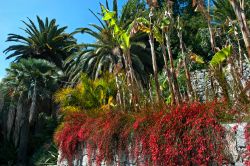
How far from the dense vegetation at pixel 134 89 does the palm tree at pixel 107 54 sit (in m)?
0.06

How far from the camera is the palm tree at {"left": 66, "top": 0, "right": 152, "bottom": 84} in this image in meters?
22.1

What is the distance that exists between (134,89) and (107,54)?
497 inches

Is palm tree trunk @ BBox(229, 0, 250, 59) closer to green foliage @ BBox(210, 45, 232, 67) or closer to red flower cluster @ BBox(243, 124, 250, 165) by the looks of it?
Answer: red flower cluster @ BBox(243, 124, 250, 165)

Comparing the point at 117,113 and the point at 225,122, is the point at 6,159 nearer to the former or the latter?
the point at 117,113

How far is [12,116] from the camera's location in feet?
92.4

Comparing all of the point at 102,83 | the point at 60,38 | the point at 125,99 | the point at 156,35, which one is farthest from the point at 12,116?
the point at 156,35

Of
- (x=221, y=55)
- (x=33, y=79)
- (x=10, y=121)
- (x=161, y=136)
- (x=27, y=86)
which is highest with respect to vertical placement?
(x=33, y=79)

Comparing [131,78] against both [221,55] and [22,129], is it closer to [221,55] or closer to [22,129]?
[221,55]

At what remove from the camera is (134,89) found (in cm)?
1019

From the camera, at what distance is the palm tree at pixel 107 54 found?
72.4ft

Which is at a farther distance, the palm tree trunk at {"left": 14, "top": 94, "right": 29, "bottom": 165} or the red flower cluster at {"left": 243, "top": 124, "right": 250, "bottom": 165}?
the palm tree trunk at {"left": 14, "top": 94, "right": 29, "bottom": 165}

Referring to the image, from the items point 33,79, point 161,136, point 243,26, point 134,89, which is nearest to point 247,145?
point 161,136

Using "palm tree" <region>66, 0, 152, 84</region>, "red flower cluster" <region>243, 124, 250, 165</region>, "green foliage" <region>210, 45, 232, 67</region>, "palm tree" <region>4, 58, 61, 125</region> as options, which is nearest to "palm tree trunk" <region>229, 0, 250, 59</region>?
"red flower cluster" <region>243, 124, 250, 165</region>

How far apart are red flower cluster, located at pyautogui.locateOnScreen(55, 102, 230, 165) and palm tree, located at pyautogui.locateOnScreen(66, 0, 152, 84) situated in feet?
41.6
